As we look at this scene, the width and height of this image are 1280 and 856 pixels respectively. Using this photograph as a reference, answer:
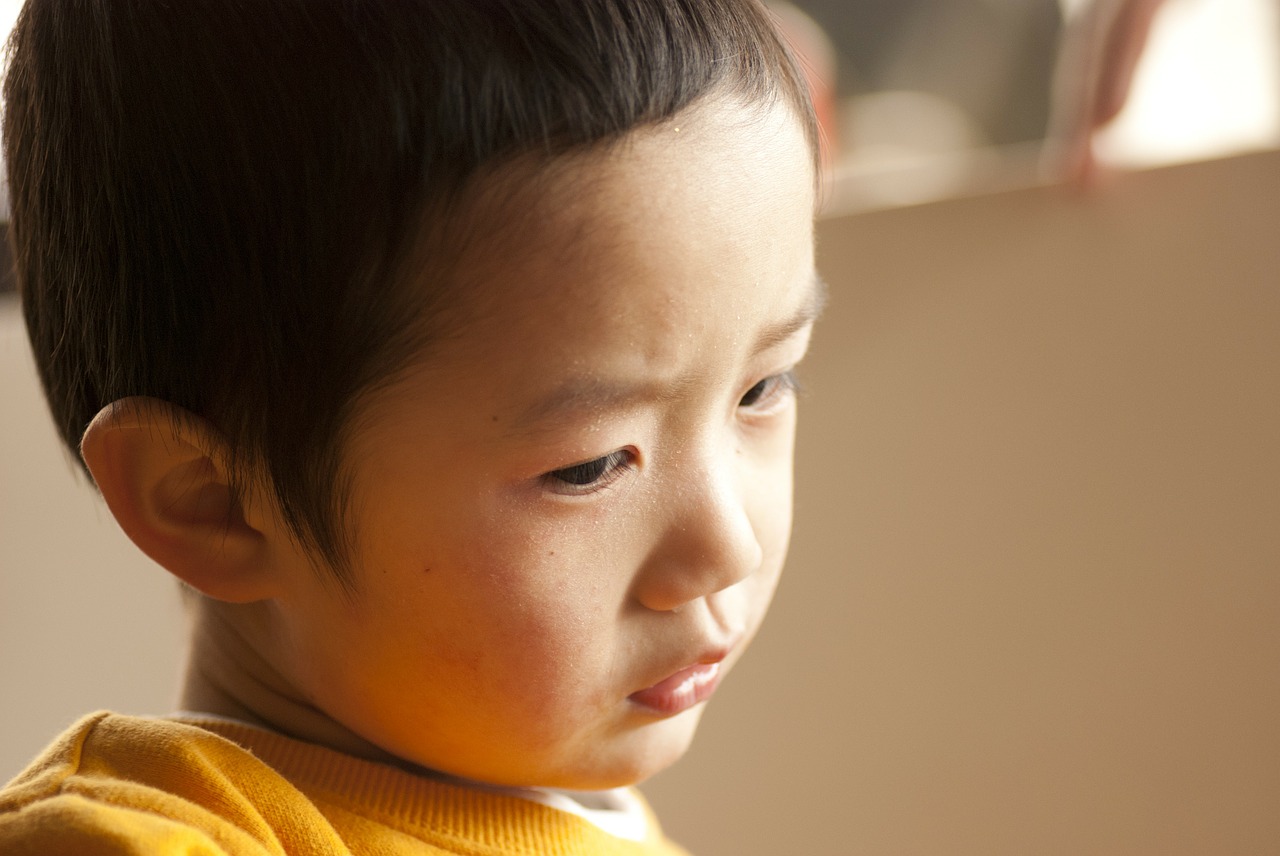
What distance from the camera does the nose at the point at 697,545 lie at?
1.62ft

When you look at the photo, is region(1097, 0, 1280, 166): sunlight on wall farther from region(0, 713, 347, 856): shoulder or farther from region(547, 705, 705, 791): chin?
region(0, 713, 347, 856): shoulder

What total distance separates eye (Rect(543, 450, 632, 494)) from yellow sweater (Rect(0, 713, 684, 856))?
158 mm

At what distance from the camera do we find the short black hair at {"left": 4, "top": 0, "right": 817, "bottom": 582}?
0.43 metres

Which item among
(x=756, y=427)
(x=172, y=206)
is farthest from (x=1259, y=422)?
(x=172, y=206)

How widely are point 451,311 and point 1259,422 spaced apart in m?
0.65

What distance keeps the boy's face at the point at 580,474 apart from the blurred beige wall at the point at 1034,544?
42cm

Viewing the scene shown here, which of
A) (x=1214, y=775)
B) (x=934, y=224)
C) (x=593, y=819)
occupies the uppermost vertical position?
(x=934, y=224)

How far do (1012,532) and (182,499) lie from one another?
0.62 m

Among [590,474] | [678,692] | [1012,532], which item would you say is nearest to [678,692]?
[678,692]

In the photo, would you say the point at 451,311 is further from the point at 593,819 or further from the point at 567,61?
the point at 593,819

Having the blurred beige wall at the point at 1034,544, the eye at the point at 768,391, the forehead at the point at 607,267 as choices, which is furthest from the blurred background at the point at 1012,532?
the forehead at the point at 607,267

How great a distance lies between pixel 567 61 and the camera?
0.44 meters

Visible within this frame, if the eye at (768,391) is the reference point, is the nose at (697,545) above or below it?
below

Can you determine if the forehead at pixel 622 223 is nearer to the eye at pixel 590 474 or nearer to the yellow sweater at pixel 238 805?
the eye at pixel 590 474
